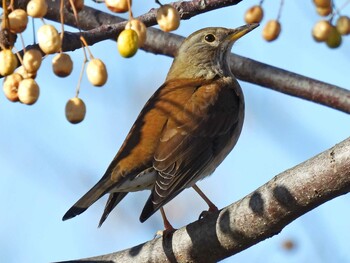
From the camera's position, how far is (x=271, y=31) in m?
4.30

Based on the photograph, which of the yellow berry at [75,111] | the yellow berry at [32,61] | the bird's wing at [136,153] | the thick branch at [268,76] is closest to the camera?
the yellow berry at [32,61]

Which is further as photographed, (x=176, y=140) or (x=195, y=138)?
(x=195, y=138)

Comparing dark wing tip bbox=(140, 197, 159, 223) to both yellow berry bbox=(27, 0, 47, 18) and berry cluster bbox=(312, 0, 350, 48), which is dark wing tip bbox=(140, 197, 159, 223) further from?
yellow berry bbox=(27, 0, 47, 18)

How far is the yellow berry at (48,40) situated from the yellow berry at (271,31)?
1.74 meters

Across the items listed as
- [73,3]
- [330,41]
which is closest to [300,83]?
[330,41]

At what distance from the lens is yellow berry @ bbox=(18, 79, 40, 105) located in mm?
2779

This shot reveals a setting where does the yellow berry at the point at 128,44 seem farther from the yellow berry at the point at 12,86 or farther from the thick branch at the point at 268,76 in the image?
the thick branch at the point at 268,76

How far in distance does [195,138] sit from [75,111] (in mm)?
2272

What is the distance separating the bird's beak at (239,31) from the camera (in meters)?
5.62

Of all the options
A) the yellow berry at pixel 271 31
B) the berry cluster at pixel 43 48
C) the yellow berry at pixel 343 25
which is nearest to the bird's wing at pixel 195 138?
the yellow berry at pixel 271 31

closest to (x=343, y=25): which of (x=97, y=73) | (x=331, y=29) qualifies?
(x=331, y=29)

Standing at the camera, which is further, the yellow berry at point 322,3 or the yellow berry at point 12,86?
the yellow berry at point 322,3

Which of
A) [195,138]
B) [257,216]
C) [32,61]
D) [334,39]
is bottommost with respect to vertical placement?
[257,216]

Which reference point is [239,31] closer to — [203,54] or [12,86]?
[203,54]
